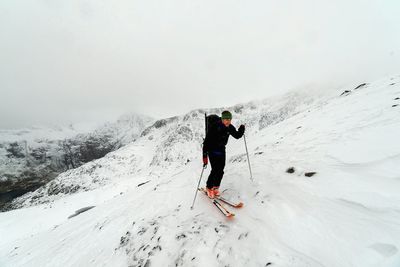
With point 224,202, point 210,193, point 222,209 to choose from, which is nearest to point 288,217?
point 222,209

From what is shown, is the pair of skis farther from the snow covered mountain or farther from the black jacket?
the black jacket

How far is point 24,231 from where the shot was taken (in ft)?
76.2

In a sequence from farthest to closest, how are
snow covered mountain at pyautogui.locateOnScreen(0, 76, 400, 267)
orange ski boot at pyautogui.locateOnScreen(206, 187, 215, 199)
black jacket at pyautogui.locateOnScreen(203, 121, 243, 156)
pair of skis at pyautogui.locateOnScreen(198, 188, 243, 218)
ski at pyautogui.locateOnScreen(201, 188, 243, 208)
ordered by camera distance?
1. black jacket at pyautogui.locateOnScreen(203, 121, 243, 156)
2. orange ski boot at pyautogui.locateOnScreen(206, 187, 215, 199)
3. ski at pyautogui.locateOnScreen(201, 188, 243, 208)
4. pair of skis at pyautogui.locateOnScreen(198, 188, 243, 218)
5. snow covered mountain at pyautogui.locateOnScreen(0, 76, 400, 267)

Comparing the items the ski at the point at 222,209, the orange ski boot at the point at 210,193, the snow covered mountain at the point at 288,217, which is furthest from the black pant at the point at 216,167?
the snow covered mountain at the point at 288,217


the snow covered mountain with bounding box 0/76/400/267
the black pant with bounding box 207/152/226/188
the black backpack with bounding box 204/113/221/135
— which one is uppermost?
the black backpack with bounding box 204/113/221/135

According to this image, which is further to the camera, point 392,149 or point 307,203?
point 392,149

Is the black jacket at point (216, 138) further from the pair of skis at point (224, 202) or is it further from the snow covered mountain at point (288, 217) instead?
the snow covered mountain at point (288, 217)

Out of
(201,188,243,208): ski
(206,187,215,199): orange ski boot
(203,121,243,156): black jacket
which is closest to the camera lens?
(201,188,243,208): ski

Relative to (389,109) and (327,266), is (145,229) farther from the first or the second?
(389,109)

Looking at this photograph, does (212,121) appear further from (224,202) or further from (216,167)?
(224,202)

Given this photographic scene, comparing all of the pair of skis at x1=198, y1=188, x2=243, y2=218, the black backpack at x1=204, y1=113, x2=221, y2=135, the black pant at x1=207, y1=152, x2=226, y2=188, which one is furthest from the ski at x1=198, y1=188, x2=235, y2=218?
the black backpack at x1=204, y1=113, x2=221, y2=135

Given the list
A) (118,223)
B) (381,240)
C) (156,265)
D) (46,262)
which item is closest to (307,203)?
(381,240)

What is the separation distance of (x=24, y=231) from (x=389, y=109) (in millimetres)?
31193

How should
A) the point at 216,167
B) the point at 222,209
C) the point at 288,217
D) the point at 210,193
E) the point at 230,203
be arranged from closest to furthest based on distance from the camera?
1. the point at 288,217
2. the point at 222,209
3. the point at 230,203
4. the point at 210,193
5. the point at 216,167
